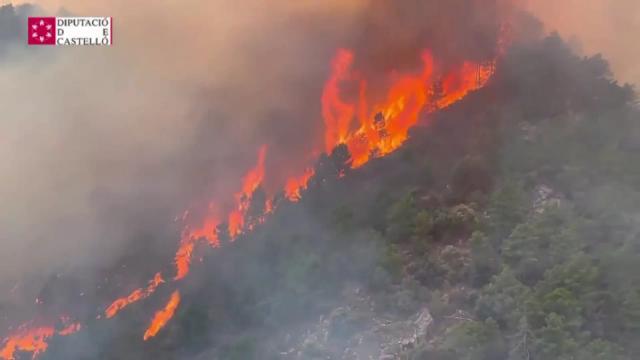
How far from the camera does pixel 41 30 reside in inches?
1548

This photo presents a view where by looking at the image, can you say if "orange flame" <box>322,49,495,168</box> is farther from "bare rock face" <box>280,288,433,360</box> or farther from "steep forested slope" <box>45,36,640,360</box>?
"bare rock face" <box>280,288,433,360</box>

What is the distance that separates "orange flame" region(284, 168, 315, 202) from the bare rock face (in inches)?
328

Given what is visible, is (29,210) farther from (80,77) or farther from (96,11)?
(96,11)

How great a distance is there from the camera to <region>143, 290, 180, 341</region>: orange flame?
33300 mm

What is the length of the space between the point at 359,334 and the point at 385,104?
1470 cm

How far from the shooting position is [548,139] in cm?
3316

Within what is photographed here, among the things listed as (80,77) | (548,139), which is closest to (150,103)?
(80,77)

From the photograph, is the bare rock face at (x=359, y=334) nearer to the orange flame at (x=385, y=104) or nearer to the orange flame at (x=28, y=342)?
the orange flame at (x=385, y=104)

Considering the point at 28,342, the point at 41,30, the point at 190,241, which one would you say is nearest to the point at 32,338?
the point at 28,342

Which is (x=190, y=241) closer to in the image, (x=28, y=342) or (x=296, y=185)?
(x=296, y=185)

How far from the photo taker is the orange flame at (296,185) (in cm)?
3714

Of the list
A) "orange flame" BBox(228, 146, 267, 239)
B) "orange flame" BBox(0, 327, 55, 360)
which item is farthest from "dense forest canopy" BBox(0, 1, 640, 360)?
"orange flame" BBox(0, 327, 55, 360)

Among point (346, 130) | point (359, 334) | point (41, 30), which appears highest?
point (41, 30)

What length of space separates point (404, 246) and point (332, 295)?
10.9 ft
